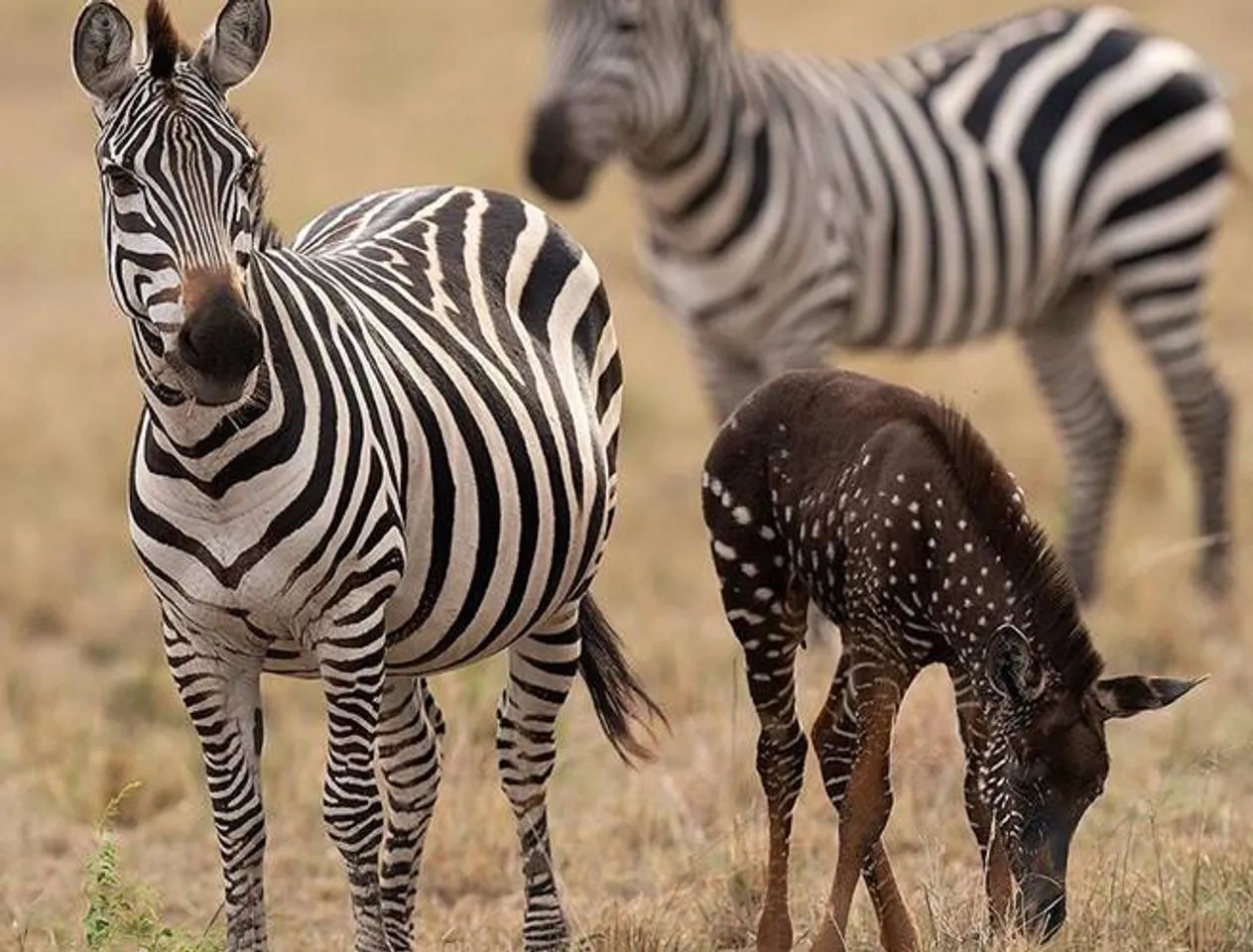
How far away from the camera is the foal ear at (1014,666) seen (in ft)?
14.9

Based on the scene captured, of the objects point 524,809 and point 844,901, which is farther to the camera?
point 524,809

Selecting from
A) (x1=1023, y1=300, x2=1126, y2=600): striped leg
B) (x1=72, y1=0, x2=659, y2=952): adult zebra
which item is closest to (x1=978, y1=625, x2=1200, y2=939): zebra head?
(x1=72, y1=0, x2=659, y2=952): adult zebra

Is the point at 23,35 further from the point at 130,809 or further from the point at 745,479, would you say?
the point at 745,479

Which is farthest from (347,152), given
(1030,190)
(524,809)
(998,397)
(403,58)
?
(524,809)

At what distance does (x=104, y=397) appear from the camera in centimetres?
1330

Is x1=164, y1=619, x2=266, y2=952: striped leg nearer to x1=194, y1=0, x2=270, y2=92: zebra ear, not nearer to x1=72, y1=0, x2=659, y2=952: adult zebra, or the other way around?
x1=72, y1=0, x2=659, y2=952: adult zebra

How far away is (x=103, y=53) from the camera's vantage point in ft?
14.8

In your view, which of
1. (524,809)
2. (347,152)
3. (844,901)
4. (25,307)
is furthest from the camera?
(347,152)

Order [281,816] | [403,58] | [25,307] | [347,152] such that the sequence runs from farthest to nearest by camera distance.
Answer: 1. [403,58]
2. [347,152]
3. [25,307]
4. [281,816]

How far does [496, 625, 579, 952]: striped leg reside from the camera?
5.69 metres

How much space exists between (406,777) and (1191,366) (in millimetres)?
6028

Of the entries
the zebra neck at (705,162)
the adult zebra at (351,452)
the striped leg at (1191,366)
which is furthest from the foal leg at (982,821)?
the striped leg at (1191,366)

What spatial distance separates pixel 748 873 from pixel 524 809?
0.58m

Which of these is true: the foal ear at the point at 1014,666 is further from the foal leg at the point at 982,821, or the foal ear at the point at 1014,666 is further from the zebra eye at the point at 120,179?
Answer: the zebra eye at the point at 120,179
